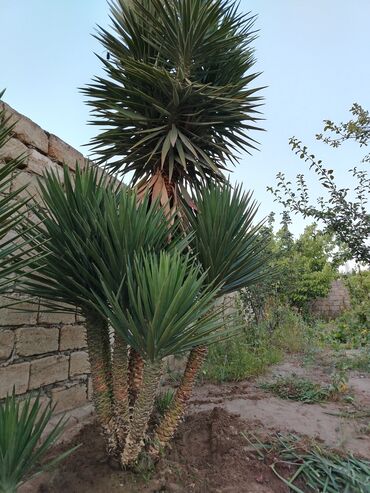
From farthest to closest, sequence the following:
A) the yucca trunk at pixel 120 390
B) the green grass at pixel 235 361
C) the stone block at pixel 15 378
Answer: the green grass at pixel 235 361 → the stone block at pixel 15 378 → the yucca trunk at pixel 120 390

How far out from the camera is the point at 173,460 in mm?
1849

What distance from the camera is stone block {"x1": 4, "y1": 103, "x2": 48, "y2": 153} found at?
2254 millimetres

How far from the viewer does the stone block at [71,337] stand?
2.54 meters

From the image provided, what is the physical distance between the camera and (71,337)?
2.62 meters

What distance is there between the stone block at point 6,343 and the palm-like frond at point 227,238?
4.20ft

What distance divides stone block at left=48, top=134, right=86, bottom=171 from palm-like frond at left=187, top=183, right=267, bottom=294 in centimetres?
124

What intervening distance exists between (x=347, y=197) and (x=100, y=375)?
3.37 meters

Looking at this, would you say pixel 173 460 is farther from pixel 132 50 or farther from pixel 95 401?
pixel 132 50

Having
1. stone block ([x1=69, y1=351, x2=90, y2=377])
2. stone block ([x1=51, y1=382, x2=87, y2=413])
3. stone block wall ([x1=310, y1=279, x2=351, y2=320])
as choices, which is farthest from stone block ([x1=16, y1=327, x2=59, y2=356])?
stone block wall ([x1=310, y1=279, x2=351, y2=320])

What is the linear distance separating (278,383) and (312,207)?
7.28 feet

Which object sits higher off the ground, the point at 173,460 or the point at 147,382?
the point at 147,382

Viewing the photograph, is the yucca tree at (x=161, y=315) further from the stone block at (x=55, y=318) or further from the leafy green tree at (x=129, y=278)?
the stone block at (x=55, y=318)

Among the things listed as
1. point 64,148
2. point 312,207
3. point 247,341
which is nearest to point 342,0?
point 312,207

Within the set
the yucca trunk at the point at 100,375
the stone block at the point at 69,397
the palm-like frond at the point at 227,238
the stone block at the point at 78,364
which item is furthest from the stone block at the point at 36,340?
the palm-like frond at the point at 227,238
